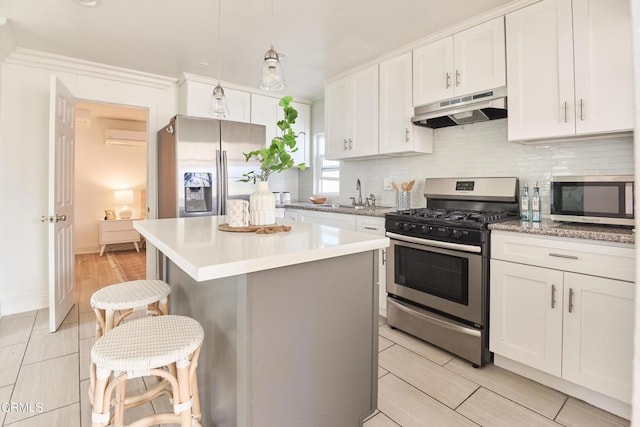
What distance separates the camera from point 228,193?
3422mm

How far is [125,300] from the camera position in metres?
1.57

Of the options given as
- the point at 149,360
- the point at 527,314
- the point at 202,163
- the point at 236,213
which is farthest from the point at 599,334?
the point at 202,163

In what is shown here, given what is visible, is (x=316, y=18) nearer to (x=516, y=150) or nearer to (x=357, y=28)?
(x=357, y=28)

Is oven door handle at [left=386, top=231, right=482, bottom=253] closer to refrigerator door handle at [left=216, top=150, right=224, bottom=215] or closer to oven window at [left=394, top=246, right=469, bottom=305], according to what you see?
oven window at [left=394, top=246, right=469, bottom=305]

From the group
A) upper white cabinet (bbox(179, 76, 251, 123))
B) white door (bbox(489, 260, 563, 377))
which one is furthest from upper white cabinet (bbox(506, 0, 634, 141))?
upper white cabinet (bbox(179, 76, 251, 123))

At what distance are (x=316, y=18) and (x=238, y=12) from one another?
577 millimetres

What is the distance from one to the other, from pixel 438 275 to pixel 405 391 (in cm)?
82

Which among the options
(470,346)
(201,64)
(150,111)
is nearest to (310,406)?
(470,346)

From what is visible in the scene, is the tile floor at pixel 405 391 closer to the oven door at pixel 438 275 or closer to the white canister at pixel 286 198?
the oven door at pixel 438 275

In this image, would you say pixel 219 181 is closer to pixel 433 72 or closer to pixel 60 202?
pixel 60 202

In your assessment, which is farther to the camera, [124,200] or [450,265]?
[124,200]

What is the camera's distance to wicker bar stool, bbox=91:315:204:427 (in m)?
1.09

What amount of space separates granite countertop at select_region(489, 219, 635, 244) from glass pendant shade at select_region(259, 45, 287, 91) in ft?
5.24

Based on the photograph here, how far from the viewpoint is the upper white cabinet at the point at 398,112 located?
9.65 feet
